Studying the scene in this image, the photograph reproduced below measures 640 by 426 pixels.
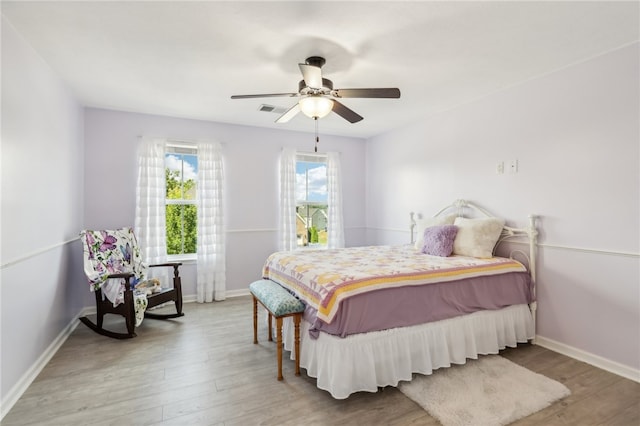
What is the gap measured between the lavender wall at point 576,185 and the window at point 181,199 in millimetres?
3715

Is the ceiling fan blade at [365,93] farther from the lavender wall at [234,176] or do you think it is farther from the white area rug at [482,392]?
the lavender wall at [234,176]

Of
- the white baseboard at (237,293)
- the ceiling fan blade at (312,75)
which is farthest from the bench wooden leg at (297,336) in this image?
the white baseboard at (237,293)

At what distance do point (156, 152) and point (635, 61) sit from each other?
16.4 feet

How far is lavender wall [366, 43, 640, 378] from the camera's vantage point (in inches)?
97.7

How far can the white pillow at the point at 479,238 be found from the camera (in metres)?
3.17

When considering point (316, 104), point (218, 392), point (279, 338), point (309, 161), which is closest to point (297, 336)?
point (279, 338)

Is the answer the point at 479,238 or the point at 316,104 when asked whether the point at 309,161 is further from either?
the point at 479,238

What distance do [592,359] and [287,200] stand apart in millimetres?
3950

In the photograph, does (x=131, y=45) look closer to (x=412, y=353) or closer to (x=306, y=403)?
(x=306, y=403)

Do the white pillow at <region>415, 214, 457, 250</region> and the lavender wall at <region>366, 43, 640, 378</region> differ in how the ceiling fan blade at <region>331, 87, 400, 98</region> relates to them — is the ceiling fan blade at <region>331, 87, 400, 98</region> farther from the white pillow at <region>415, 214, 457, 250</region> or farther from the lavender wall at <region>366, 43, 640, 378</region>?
the white pillow at <region>415, 214, 457, 250</region>

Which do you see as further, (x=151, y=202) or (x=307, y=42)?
(x=151, y=202)

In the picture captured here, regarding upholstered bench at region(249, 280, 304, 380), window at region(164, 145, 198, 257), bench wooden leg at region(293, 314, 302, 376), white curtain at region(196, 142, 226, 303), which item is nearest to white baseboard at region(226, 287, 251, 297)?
white curtain at region(196, 142, 226, 303)

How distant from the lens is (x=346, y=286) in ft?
7.30

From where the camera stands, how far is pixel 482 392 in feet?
7.30
